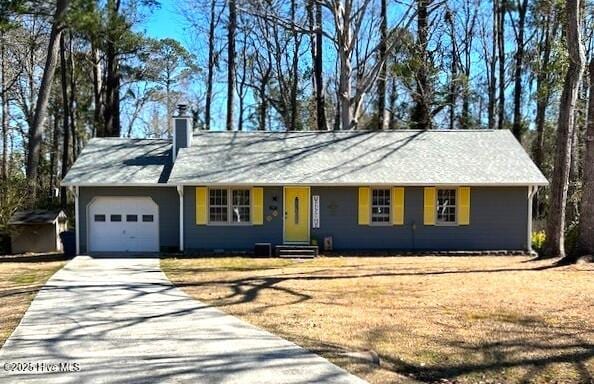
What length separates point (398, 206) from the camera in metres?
18.3

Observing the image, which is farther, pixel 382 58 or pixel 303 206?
pixel 382 58

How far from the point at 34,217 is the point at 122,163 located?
371 centimetres

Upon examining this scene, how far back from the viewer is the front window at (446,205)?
18.5m

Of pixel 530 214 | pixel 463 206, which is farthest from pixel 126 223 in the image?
pixel 530 214

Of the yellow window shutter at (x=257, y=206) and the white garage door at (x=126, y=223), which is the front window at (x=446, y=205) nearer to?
the yellow window shutter at (x=257, y=206)

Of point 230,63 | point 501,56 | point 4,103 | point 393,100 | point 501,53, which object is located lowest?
point 4,103

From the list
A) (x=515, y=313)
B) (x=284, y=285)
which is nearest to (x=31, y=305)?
(x=284, y=285)

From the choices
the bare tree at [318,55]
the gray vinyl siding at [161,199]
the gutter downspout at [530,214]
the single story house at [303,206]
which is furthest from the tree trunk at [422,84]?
the gray vinyl siding at [161,199]

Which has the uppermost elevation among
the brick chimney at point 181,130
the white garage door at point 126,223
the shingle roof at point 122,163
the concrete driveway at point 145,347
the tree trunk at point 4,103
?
the tree trunk at point 4,103

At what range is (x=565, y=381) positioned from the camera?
565cm

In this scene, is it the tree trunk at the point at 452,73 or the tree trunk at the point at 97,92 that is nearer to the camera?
the tree trunk at the point at 452,73

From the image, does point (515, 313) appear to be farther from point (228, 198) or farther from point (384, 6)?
point (384, 6)

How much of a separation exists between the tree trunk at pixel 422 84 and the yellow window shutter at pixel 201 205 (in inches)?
540

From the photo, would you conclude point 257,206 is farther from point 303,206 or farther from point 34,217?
point 34,217
